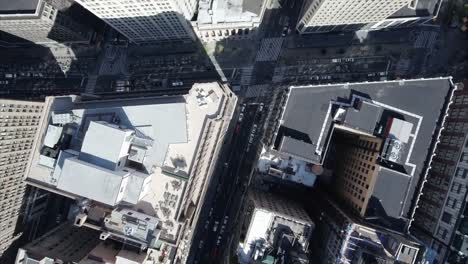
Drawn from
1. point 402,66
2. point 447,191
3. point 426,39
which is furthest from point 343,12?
point 447,191

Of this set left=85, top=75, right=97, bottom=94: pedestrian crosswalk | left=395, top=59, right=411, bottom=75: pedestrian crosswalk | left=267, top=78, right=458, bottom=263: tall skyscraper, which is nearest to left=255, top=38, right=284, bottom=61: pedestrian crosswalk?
left=267, top=78, right=458, bottom=263: tall skyscraper

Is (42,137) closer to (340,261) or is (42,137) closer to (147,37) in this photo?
(147,37)

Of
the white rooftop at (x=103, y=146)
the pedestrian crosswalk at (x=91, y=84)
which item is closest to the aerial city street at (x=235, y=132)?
the white rooftop at (x=103, y=146)

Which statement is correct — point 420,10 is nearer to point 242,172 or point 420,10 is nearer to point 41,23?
point 242,172

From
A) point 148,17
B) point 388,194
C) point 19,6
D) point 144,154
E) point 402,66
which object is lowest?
point 144,154

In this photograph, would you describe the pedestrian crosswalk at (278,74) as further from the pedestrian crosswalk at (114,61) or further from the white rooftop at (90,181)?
the white rooftop at (90,181)

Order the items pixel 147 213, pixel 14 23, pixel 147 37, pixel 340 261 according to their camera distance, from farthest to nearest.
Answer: pixel 147 37, pixel 14 23, pixel 147 213, pixel 340 261

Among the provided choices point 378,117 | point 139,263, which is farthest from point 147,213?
point 378,117
